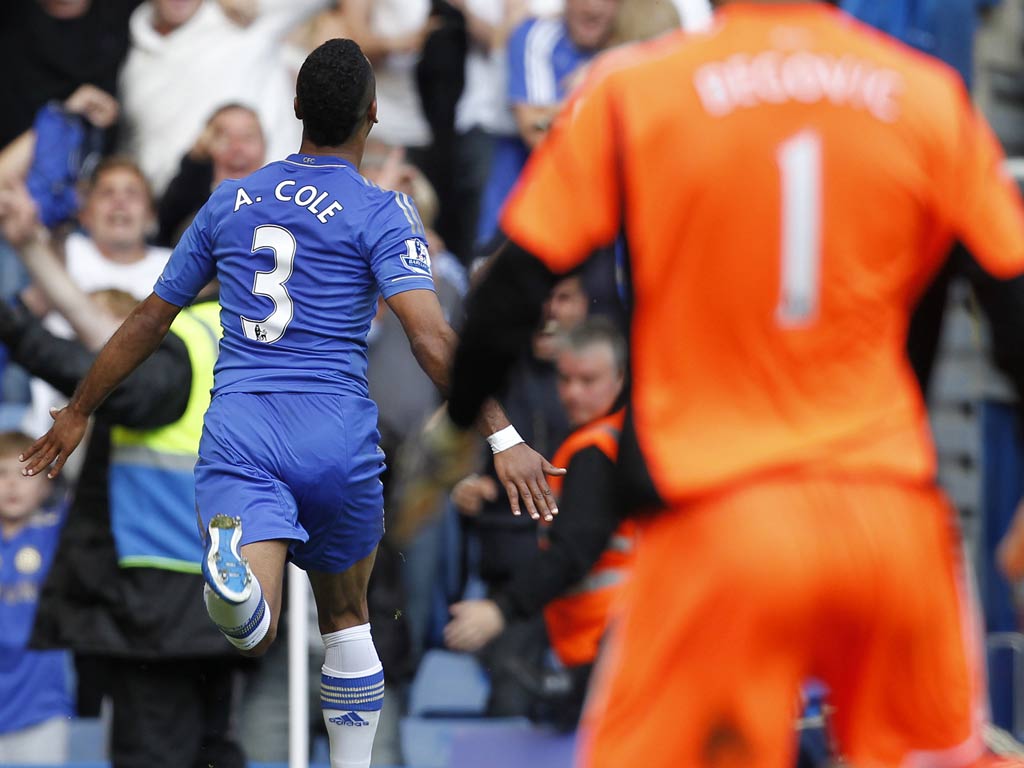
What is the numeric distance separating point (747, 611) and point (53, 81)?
6.77 metres

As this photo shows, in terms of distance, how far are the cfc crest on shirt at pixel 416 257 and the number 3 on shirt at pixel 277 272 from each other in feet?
1.13

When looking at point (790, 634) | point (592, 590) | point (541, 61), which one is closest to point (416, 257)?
point (592, 590)

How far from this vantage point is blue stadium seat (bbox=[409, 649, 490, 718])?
26.0ft

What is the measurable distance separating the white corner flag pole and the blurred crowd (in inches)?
8.0

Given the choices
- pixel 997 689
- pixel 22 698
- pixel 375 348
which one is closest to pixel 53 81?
pixel 375 348

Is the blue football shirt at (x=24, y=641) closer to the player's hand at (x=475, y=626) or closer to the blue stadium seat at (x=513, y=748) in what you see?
the blue stadium seat at (x=513, y=748)

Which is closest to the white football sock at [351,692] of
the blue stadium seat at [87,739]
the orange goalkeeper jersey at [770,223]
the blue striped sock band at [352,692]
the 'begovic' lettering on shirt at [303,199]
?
the blue striped sock band at [352,692]

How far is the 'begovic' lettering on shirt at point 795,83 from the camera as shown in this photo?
307 cm

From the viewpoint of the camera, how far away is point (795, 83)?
3.08m

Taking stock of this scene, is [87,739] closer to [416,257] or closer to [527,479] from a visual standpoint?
[416,257]

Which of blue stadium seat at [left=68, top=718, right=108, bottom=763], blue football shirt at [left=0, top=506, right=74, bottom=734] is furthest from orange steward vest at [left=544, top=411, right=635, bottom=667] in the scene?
blue stadium seat at [left=68, top=718, right=108, bottom=763]

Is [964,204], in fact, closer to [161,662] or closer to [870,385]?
[870,385]

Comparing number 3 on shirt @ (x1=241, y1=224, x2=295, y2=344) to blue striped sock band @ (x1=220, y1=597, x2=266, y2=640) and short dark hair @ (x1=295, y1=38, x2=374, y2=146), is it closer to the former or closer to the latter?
short dark hair @ (x1=295, y1=38, x2=374, y2=146)

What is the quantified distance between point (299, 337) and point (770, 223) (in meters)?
2.36
